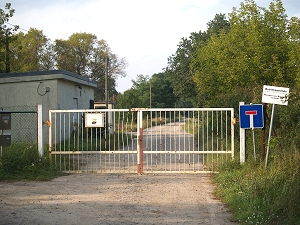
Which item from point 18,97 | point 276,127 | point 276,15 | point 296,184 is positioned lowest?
point 296,184

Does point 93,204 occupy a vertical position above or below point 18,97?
below

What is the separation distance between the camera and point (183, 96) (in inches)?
2047

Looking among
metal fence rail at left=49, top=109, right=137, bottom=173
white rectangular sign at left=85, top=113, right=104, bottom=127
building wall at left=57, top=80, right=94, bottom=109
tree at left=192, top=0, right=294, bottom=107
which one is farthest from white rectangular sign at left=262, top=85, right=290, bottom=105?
building wall at left=57, top=80, right=94, bottom=109

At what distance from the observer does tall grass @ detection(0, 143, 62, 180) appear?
12266mm

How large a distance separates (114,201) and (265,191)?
3083 millimetres

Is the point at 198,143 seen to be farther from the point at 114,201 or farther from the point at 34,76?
the point at 34,76

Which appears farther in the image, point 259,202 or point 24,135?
point 24,135

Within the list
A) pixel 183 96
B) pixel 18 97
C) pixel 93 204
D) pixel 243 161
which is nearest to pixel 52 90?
pixel 18 97

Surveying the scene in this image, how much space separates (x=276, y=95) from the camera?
1091 centimetres

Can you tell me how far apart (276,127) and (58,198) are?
653cm

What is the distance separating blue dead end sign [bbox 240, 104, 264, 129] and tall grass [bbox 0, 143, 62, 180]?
5503 mm

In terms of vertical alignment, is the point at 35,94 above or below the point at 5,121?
above

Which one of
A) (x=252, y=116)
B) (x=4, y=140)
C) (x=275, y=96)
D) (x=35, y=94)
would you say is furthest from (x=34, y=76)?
(x=275, y=96)

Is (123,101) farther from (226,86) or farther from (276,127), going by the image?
(276,127)
